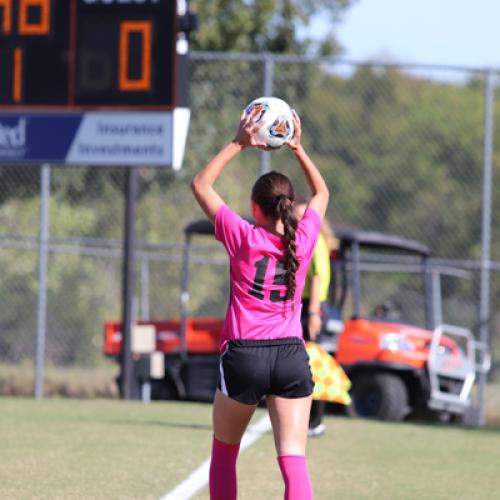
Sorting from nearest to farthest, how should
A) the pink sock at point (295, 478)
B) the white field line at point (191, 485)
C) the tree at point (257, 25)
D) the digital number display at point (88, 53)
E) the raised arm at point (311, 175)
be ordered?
1. the pink sock at point (295, 478)
2. the raised arm at point (311, 175)
3. the white field line at point (191, 485)
4. the digital number display at point (88, 53)
5. the tree at point (257, 25)

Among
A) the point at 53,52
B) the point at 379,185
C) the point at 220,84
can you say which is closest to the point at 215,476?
the point at 53,52

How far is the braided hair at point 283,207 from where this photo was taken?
5598mm

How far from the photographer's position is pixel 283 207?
5602mm

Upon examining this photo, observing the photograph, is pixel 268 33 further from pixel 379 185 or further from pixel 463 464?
pixel 379 185

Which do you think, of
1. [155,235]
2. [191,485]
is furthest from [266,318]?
[155,235]

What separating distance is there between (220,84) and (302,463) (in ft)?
45.1

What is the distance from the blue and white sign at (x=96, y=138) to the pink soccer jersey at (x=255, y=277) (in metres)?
8.66

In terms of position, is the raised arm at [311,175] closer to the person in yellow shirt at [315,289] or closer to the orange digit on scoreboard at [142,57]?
the person in yellow shirt at [315,289]

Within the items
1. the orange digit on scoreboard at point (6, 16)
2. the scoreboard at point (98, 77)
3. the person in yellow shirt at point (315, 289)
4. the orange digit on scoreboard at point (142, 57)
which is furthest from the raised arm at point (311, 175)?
the orange digit on scoreboard at point (6, 16)

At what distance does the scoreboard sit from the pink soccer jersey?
28.1ft

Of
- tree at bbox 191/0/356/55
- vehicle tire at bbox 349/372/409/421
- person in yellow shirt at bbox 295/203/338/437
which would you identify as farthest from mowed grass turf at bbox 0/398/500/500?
tree at bbox 191/0/356/55

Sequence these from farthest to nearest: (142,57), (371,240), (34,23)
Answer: (371,240)
(34,23)
(142,57)

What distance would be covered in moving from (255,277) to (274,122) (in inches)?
Result: 28.1

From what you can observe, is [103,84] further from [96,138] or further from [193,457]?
[193,457]
